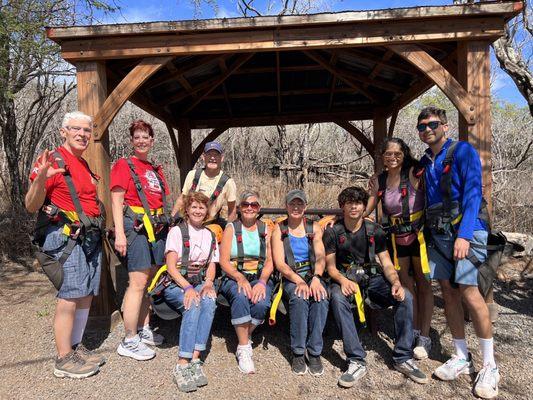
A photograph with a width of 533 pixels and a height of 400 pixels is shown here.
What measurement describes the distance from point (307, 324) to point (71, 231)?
1.97 metres

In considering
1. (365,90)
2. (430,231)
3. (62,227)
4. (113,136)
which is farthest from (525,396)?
(113,136)

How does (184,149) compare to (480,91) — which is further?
(184,149)

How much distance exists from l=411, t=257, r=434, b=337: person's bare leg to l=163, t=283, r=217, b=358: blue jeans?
174 centimetres

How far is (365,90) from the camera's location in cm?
693

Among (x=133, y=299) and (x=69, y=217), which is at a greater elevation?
(x=69, y=217)

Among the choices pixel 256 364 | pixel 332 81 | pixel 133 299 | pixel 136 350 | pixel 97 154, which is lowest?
pixel 256 364

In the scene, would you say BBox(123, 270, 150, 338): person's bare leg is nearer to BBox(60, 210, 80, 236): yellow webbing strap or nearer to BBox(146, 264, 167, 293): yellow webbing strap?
BBox(146, 264, 167, 293): yellow webbing strap

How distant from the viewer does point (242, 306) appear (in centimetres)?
315

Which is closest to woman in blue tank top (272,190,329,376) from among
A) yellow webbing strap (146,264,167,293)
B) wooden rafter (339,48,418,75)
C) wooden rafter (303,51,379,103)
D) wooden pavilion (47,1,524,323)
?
yellow webbing strap (146,264,167,293)

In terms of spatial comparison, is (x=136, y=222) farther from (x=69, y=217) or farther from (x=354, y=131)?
(x=354, y=131)

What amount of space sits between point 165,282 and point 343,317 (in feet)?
4.98

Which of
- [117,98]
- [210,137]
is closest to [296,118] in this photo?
[210,137]

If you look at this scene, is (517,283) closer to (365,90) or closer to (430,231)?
(430,231)

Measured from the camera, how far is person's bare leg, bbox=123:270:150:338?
10.6 feet
